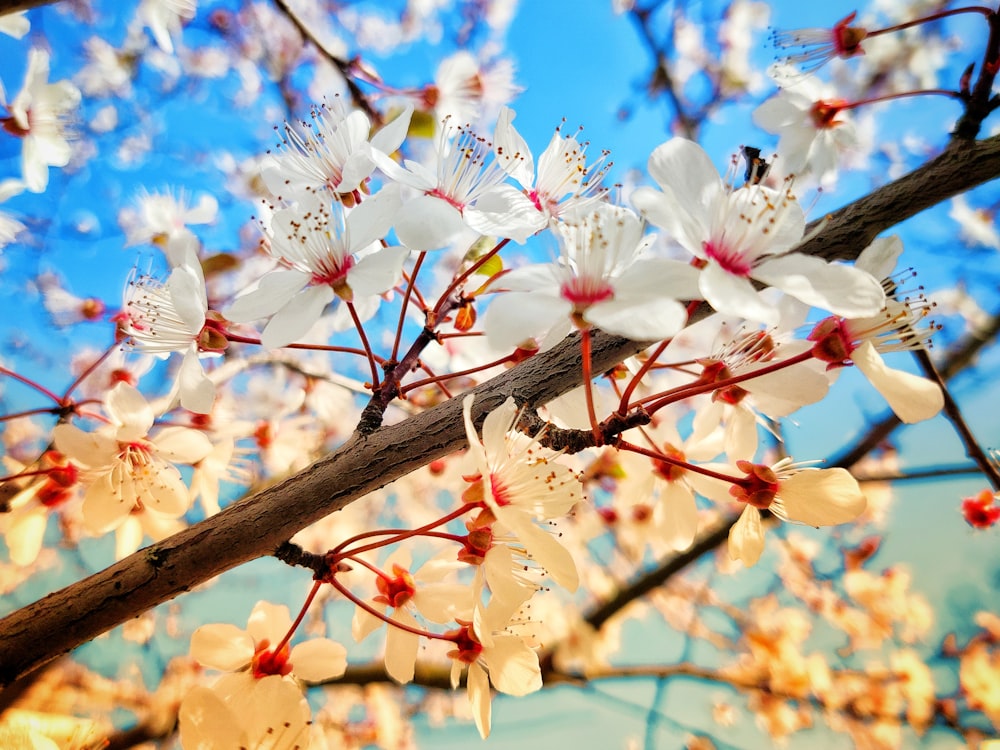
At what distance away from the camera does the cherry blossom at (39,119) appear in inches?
46.9

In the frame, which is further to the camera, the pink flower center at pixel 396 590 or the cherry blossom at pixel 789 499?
the pink flower center at pixel 396 590

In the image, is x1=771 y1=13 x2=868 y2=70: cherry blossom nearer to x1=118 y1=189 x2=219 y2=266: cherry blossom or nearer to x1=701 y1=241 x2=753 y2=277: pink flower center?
x1=701 y1=241 x2=753 y2=277: pink flower center

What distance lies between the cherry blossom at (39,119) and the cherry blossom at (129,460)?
31.1 inches

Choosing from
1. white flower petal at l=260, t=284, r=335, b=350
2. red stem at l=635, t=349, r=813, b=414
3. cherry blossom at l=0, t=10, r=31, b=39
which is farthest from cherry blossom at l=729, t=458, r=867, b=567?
cherry blossom at l=0, t=10, r=31, b=39

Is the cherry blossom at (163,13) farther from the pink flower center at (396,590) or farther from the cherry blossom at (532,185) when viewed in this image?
the pink flower center at (396,590)

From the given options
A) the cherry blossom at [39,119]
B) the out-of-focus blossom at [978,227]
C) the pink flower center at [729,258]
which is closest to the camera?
the pink flower center at [729,258]

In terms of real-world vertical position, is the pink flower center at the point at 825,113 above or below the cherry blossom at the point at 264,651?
above

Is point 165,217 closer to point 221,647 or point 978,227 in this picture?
point 221,647

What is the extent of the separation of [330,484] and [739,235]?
0.43m

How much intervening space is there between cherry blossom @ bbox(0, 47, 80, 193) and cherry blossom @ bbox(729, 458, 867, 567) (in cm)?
147

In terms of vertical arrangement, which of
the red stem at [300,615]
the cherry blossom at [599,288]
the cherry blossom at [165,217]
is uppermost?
the cherry blossom at [165,217]

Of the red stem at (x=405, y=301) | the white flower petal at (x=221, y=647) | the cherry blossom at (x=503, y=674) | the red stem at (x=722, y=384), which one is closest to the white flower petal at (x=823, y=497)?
the red stem at (x=722, y=384)

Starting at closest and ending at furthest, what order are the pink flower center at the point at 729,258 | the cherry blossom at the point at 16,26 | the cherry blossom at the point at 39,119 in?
the pink flower center at the point at 729,258
the cherry blossom at the point at 16,26
the cherry blossom at the point at 39,119

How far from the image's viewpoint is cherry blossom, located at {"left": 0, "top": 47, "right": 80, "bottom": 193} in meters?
1.19
